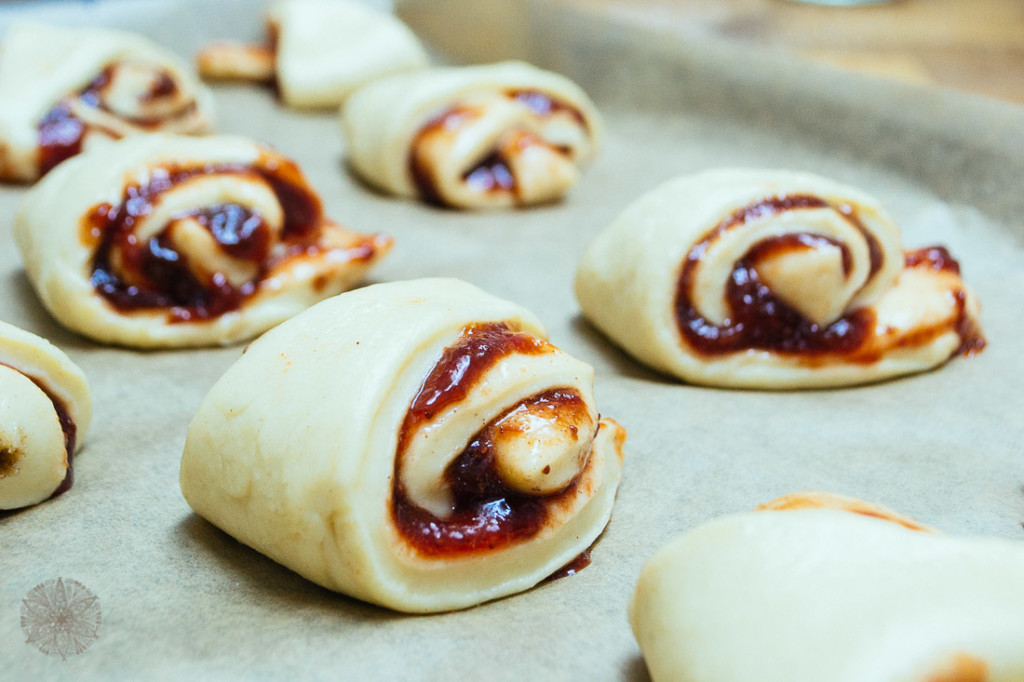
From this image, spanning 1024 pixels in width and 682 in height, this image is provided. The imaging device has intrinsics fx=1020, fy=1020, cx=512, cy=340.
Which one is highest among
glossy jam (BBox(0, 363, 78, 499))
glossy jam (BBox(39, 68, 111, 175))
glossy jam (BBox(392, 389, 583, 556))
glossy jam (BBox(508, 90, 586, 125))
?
glossy jam (BBox(392, 389, 583, 556))

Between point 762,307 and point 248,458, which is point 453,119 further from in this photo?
point 248,458

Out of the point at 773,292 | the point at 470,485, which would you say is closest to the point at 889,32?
the point at 773,292

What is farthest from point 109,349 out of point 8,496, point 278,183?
point 8,496

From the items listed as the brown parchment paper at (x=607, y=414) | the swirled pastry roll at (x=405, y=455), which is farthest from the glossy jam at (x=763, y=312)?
the swirled pastry roll at (x=405, y=455)

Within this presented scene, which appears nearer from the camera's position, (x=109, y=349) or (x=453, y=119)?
(x=109, y=349)

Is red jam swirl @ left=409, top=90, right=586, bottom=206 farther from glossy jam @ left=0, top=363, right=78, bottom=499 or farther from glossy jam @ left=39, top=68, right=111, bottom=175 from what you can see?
glossy jam @ left=0, top=363, right=78, bottom=499

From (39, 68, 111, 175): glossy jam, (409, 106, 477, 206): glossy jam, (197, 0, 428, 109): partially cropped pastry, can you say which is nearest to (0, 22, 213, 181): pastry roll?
(39, 68, 111, 175): glossy jam

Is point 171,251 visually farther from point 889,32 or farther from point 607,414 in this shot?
point 889,32
